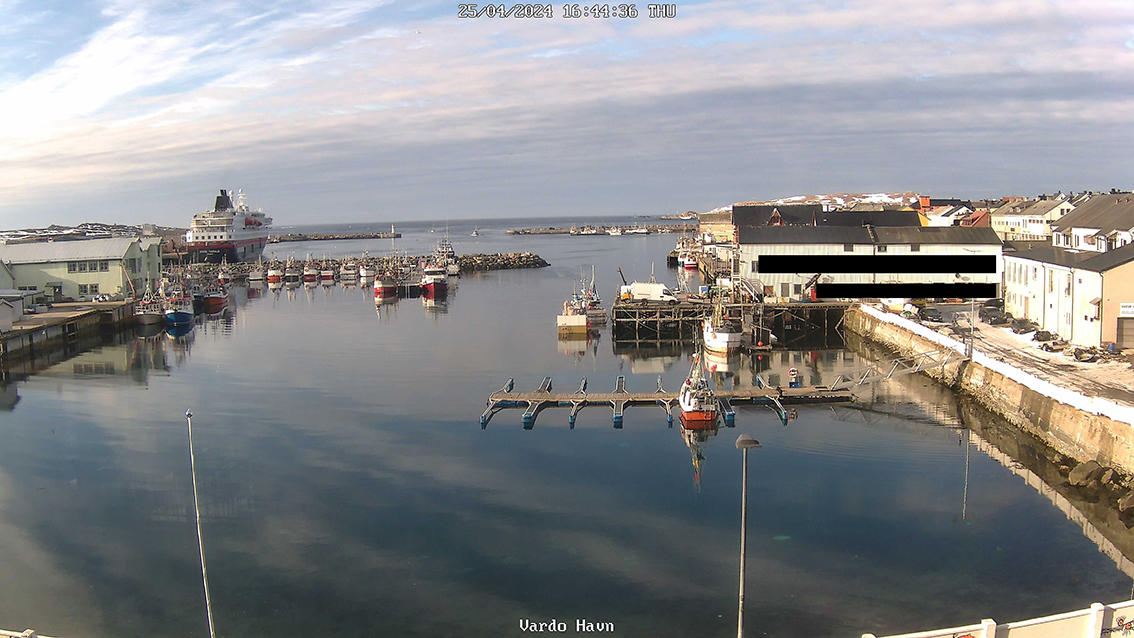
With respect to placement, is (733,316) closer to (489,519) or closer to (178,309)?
(489,519)

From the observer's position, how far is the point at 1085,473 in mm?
13180

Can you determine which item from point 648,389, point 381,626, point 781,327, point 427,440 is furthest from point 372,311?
point 381,626

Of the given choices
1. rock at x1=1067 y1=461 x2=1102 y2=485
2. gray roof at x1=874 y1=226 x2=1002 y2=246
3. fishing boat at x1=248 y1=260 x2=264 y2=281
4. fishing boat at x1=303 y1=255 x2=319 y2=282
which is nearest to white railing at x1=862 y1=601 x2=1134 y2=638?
rock at x1=1067 y1=461 x2=1102 y2=485

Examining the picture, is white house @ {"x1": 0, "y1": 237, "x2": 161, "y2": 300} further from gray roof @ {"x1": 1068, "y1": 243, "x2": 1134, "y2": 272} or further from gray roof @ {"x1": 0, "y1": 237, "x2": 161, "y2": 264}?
gray roof @ {"x1": 1068, "y1": 243, "x2": 1134, "y2": 272}

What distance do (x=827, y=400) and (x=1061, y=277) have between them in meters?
6.19

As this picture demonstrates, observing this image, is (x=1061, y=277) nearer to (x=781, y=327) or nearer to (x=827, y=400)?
(x=827, y=400)

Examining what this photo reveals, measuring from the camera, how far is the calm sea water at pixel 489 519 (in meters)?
10.0

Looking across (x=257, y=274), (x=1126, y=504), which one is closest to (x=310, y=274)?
(x=257, y=274)

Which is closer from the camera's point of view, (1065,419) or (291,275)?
(1065,419)

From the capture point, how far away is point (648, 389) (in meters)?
21.3

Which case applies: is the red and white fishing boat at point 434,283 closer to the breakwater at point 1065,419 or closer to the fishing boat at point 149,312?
the fishing boat at point 149,312

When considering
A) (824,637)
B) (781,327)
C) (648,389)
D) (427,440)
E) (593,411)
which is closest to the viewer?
(824,637)

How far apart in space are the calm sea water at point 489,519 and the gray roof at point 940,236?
43.4ft

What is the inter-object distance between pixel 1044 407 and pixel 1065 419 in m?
0.87
